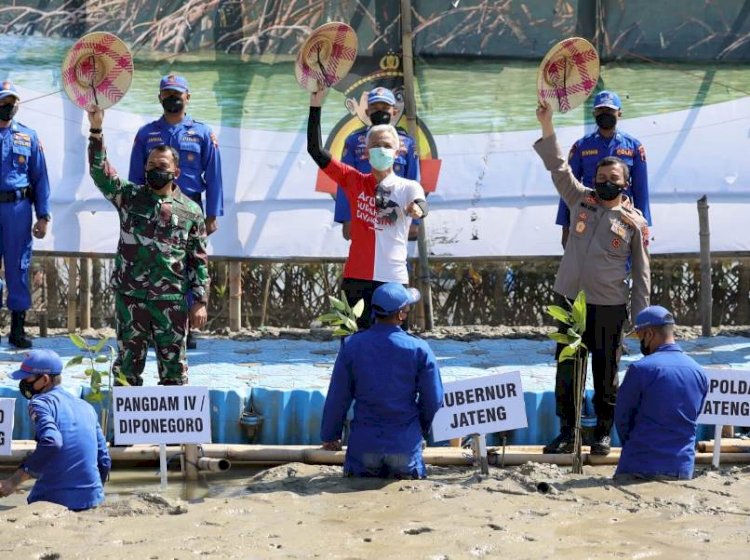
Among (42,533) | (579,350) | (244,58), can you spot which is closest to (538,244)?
(244,58)

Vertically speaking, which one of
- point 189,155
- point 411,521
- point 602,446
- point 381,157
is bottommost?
point 411,521

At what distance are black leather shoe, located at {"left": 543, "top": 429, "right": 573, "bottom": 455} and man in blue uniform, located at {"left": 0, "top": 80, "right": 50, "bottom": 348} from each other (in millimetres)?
3862

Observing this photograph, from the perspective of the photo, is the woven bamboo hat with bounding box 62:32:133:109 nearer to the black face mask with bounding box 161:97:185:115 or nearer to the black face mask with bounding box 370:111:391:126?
the black face mask with bounding box 161:97:185:115

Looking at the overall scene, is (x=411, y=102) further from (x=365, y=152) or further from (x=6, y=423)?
(x=6, y=423)

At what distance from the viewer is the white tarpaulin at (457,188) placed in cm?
1133

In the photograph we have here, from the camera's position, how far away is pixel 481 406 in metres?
7.73

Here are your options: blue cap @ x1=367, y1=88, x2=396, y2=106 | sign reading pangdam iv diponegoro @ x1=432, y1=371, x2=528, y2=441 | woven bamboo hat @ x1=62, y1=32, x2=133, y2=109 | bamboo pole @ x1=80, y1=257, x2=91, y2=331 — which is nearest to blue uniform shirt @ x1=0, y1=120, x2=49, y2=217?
woven bamboo hat @ x1=62, y1=32, x2=133, y2=109

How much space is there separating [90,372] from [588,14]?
5287 millimetres

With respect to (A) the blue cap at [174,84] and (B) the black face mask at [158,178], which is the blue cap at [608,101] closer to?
(A) the blue cap at [174,84]

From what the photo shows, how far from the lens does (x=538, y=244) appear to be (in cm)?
1134

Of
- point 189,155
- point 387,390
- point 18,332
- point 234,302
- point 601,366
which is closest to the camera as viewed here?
point 387,390

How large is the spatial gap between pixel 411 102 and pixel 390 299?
415cm

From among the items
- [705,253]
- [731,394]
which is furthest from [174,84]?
[705,253]

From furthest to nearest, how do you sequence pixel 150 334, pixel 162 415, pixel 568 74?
pixel 568 74 → pixel 150 334 → pixel 162 415
